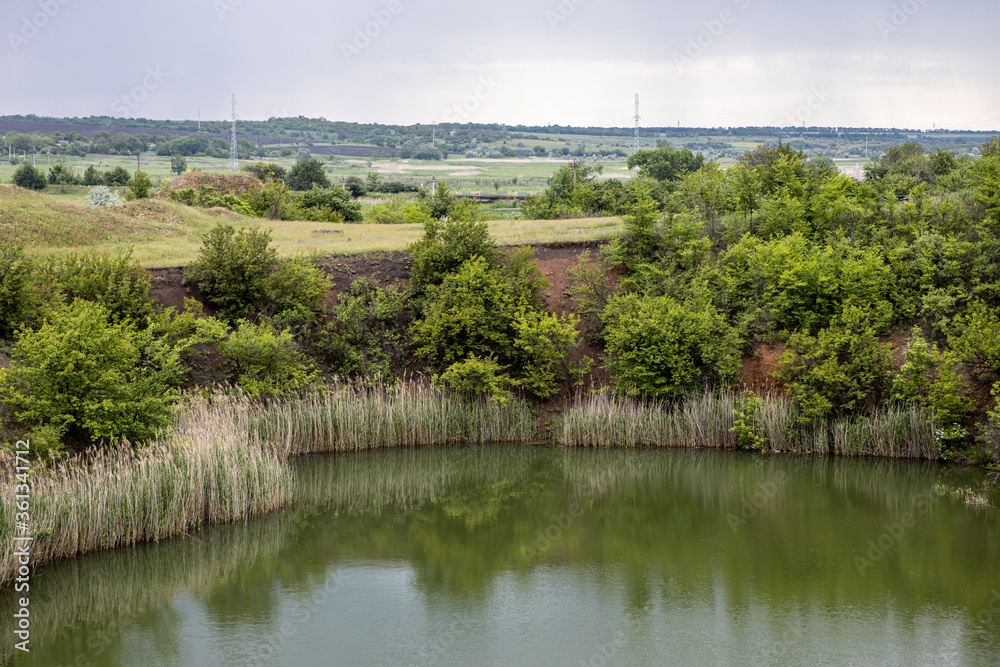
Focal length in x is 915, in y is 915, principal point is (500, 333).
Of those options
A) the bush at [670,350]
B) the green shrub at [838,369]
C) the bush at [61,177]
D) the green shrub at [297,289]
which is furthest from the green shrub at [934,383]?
the bush at [61,177]

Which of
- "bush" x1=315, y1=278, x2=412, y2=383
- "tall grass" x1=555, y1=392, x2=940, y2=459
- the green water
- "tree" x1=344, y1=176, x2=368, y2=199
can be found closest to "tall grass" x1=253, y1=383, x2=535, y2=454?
the green water

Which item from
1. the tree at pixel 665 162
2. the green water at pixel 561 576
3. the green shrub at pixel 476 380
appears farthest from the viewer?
the tree at pixel 665 162

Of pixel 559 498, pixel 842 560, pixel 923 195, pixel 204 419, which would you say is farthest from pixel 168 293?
pixel 923 195

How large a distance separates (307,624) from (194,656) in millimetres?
2096

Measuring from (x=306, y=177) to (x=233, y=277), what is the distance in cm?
6858

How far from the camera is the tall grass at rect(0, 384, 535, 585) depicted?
1750 cm

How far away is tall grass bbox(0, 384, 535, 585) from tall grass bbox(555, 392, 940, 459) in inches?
177

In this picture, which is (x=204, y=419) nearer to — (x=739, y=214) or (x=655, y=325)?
(x=655, y=325)

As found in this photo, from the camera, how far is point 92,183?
8319 centimetres

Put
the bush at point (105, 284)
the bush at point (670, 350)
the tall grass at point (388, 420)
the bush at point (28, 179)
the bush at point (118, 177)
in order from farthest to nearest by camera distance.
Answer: the bush at point (118, 177) → the bush at point (28, 179) → the bush at point (670, 350) → the bush at point (105, 284) → the tall grass at point (388, 420)

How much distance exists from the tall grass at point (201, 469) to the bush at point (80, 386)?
0.64m

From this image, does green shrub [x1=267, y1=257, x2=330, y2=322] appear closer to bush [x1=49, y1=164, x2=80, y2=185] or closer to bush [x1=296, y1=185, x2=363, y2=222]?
bush [x1=296, y1=185, x2=363, y2=222]

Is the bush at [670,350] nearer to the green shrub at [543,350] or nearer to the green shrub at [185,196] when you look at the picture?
the green shrub at [543,350]

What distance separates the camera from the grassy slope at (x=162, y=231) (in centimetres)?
3662
